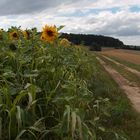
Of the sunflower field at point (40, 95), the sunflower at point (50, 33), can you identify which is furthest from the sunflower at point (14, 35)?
the sunflower at point (50, 33)

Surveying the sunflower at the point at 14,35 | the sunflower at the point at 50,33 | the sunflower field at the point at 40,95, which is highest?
the sunflower at the point at 50,33

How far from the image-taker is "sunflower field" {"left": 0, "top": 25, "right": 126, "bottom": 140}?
356cm

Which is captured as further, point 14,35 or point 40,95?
point 14,35

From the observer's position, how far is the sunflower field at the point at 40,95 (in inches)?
140

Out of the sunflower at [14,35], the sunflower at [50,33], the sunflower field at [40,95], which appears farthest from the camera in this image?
the sunflower at [14,35]

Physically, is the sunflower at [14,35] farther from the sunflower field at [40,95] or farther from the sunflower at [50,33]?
the sunflower at [50,33]

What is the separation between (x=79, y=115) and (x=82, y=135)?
0.56 ft

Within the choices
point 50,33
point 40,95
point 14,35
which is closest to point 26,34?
point 14,35

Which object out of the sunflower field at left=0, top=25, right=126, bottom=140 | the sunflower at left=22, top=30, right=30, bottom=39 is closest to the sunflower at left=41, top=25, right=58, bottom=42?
the sunflower field at left=0, top=25, right=126, bottom=140

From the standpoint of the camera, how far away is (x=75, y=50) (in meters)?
8.54

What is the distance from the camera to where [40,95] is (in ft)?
14.1

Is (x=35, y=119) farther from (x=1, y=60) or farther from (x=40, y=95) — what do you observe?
(x=1, y=60)

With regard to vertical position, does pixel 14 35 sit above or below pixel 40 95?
above

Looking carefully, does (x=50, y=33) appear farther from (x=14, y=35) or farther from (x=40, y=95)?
(x=40, y=95)
